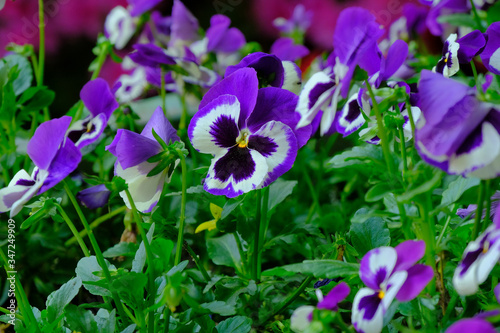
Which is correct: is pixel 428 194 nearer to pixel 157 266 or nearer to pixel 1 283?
pixel 157 266

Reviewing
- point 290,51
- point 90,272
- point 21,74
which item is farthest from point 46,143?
point 290,51

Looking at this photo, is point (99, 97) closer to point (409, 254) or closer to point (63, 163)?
point (63, 163)

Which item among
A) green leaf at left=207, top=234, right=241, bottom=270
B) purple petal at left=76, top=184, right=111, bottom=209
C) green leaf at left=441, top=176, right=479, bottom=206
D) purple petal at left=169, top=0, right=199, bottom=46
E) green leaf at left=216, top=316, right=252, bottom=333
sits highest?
green leaf at left=441, top=176, right=479, bottom=206

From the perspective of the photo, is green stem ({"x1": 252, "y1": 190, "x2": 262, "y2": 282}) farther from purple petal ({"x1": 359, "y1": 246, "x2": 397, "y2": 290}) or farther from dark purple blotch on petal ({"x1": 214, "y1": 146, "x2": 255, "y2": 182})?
purple petal ({"x1": 359, "y1": 246, "x2": 397, "y2": 290})

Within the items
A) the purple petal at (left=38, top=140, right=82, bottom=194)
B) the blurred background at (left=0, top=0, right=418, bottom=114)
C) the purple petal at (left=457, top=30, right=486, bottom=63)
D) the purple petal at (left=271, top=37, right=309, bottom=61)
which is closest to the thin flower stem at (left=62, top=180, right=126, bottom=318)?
the purple petal at (left=38, top=140, right=82, bottom=194)

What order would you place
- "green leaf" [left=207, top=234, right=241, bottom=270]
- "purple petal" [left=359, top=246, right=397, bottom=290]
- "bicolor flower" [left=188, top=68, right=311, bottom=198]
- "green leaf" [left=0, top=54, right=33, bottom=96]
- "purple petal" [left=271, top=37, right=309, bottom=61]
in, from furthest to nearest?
"purple petal" [left=271, top=37, right=309, bottom=61], "green leaf" [left=0, top=54, right=33, bottom=96], "green leaf" [left=207, top=234, right=241, bottom=270], "bicolor flower" [left=188, top=68, right=311, bottom=198], "purple petal" [left=359, top=246, right=397, bottom=290]

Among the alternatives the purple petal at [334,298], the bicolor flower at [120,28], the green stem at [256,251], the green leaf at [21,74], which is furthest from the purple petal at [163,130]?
the bicolor flower at [120,28]
